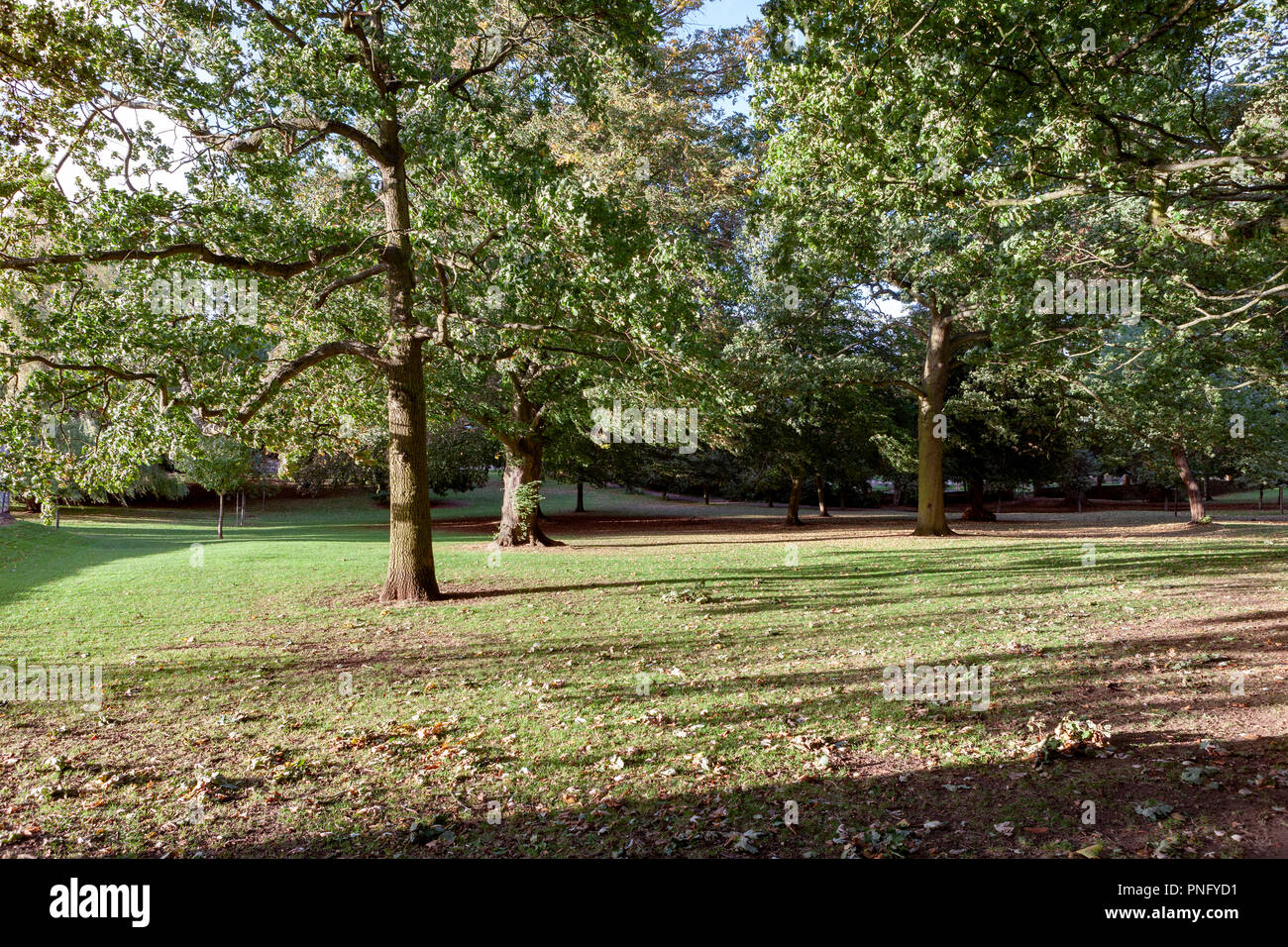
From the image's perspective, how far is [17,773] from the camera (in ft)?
17.5

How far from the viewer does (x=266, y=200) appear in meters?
12.3

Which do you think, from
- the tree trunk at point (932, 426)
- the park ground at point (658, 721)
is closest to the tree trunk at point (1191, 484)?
the tree trunk at point (932, 426)

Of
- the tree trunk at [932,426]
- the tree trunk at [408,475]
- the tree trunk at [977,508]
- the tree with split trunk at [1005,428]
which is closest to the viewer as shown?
the tree trunk at [408,475]

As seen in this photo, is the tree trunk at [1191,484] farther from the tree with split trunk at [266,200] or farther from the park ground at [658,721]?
the tree with split trunk at [266,200]

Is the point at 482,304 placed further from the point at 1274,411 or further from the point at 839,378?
the point at 1274,411

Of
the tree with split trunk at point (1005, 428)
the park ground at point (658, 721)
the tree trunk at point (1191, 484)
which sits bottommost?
the park ground at point (658, 721)

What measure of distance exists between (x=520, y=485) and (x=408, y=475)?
9270 millimetres

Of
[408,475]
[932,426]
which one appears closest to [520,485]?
[408,475]

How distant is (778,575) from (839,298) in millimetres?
12918

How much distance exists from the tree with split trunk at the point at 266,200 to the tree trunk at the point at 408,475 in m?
0.04

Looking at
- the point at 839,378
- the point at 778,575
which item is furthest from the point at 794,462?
the point at 778,575

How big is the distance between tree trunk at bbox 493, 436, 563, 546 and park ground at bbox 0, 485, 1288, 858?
8.50m

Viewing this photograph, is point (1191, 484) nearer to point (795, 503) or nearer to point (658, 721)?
point (795, 503)

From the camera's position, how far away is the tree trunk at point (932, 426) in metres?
24.2
